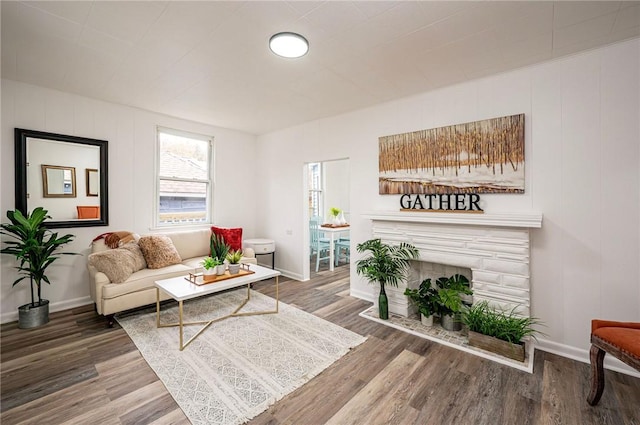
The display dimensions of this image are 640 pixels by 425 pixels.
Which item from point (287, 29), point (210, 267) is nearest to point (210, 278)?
point (210, 267)

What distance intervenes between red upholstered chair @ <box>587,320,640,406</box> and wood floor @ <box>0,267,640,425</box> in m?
0.16

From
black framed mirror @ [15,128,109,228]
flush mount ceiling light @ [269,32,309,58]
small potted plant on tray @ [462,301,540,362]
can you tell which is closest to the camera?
flush mount ceiling light @ [269,32,309,58]

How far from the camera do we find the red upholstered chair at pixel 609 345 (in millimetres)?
1653

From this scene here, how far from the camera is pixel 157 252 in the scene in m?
3.58

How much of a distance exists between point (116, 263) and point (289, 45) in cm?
292

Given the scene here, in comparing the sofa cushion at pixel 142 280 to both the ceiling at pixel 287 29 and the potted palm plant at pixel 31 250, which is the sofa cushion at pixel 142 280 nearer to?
the potted palm plant at pixel 31 250

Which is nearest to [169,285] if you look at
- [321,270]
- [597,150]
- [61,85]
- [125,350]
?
[125,350]

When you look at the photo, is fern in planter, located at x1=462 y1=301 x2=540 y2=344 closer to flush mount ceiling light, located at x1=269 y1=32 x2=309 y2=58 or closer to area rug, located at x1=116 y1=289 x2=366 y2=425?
area rug, located at x1=116 y1=289 x2=366 y2=425

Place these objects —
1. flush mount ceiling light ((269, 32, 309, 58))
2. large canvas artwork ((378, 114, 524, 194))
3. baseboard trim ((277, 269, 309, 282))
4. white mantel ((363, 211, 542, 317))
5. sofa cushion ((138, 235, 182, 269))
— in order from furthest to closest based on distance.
Result: baseboard trim ((277, 269, 309, 282)) < sofa cushion ((138, 235, 182, 269)) < large canvas artwork ((378, 114, 524, 194)) < white mantel ((363, 211, 542, 317)) < flush mount ceiling light ((269, 32, 309, 58))

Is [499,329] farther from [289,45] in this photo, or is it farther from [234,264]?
[289,45]

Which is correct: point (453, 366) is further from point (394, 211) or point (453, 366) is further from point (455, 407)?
point (394, 211)

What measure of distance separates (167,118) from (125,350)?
3.26m

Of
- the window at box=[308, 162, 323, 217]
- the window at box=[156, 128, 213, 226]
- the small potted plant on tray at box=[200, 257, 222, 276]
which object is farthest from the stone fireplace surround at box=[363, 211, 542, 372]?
the window at box=[308, 162, 323, 217]

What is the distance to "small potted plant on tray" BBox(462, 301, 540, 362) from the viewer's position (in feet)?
7.88
